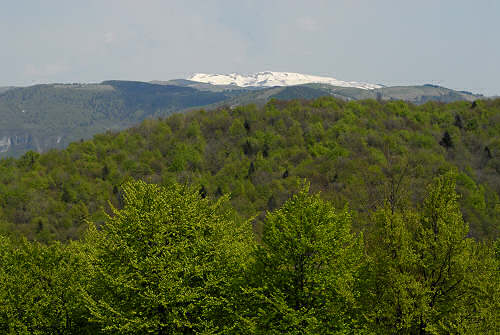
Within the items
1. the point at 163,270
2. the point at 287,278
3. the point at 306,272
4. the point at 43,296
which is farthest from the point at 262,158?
the point at 306,272

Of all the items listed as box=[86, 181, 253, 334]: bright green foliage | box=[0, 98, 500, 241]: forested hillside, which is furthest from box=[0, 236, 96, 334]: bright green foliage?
box=[0, 98, 500, 241]: forested hillside

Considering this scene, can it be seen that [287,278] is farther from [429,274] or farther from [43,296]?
[43,296]

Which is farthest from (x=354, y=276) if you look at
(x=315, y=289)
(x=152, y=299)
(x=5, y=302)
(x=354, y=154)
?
(x=354, y=154)

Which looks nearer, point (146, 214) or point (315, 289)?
point (315, 289)

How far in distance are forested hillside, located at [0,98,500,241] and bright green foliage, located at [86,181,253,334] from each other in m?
51.2

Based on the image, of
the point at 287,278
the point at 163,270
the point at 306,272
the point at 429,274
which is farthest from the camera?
the point at 163,270

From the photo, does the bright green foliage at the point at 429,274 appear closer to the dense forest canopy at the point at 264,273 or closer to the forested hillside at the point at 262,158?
the dense forest canopy at the point at 264,273

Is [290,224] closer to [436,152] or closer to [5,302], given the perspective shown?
[5,302]

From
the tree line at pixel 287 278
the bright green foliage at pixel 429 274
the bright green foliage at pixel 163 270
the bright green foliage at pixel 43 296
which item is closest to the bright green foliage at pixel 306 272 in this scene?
the tree line at pixel 287 278

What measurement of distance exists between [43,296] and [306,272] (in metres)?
16.6

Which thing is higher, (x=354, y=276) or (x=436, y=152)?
(x=354, y=276)

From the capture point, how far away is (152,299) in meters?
20.5

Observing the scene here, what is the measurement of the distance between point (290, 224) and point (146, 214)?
8011mm

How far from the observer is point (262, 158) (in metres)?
116
